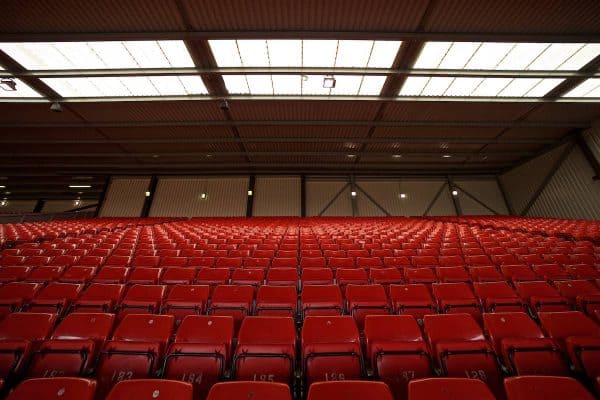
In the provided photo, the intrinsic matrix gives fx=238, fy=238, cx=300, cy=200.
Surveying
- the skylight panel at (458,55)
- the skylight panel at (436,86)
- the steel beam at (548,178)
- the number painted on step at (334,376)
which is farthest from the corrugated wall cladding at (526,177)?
the number painted on step at (334,376)

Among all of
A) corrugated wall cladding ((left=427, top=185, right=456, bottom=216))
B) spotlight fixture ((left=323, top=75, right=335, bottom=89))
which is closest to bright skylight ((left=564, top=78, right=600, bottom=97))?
corrugated wall cladding ((left=427, top=185, right=456, bottom=216))

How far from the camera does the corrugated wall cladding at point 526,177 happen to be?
452 inches

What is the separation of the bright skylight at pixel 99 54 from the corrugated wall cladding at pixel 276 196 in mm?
8749

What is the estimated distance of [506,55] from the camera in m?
6.66

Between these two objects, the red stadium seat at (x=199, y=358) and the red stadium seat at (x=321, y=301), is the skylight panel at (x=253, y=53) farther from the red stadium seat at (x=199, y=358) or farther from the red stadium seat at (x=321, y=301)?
the red stadium seat at (x=199, y=358)

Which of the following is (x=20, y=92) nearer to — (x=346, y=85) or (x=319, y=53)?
(x=319, y=53)

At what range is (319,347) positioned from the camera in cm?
183

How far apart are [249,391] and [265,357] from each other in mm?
527

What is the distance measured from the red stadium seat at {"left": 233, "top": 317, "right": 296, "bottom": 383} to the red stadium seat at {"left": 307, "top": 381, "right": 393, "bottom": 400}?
51 centimetres

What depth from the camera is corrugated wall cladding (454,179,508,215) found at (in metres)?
14.4

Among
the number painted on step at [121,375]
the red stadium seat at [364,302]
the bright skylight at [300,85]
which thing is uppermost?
the bright skylight at [300,85]

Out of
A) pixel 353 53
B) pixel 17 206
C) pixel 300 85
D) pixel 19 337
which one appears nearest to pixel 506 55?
pixel 353 53

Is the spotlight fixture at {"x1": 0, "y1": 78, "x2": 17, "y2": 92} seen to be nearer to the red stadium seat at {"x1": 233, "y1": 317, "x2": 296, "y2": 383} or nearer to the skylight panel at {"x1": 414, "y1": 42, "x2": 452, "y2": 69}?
the red stadium seat at {"x1": 233, "y1": 317, "x2": 296, "y2": 383}

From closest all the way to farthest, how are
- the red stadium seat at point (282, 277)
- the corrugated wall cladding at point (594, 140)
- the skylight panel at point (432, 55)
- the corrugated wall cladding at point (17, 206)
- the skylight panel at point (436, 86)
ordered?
1. the red stadium seat at point (282, 277)
2. the skylight panel at point (432, 55)
3. the skylight panel at point (436, 86)
4. the corrugated wall cladding at point (594, 140)
5. the corrugated wall cladding at point (17, 206)
